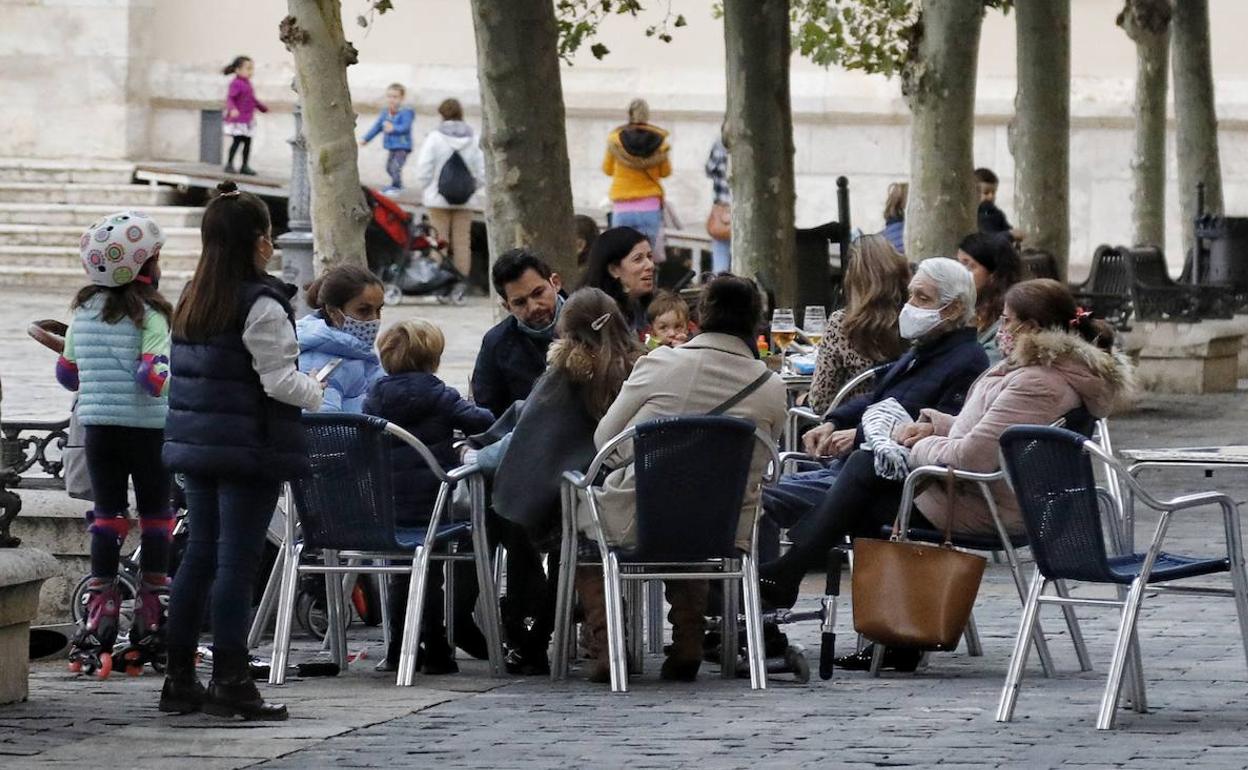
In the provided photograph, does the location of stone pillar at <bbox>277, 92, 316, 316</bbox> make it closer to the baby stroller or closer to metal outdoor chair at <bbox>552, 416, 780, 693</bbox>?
the baby stroller

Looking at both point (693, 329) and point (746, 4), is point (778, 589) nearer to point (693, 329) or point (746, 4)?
point (693, 329)

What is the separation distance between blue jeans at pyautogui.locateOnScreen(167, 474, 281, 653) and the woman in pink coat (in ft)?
6.26

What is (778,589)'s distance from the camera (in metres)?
9.37

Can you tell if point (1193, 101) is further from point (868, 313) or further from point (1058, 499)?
point (1058, 499)

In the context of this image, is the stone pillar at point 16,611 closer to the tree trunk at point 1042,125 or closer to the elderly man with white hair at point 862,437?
the elderly man with white hair at point 862,437

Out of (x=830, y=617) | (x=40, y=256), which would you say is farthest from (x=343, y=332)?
(x=40, y=256)

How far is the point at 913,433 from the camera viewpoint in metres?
9.25

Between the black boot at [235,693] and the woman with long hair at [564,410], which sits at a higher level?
the woman with long hair at [564,410]

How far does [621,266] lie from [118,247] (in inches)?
90.5

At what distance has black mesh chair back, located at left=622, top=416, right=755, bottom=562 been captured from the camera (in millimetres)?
8602

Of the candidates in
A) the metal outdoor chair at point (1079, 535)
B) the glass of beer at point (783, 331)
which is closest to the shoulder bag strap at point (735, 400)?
the metal outdoor chair at point (1079, 535)

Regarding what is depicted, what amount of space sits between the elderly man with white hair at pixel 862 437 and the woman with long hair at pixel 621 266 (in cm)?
120

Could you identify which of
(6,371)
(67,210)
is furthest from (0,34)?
(6,371)

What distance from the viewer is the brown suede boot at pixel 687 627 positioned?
9000 millimetres
